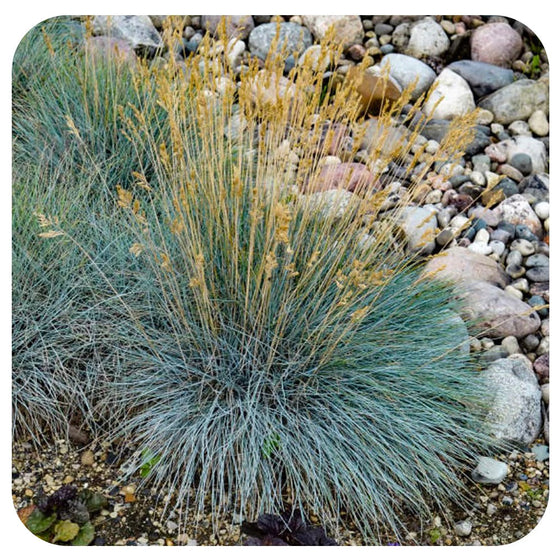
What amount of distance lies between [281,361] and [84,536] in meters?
0.86

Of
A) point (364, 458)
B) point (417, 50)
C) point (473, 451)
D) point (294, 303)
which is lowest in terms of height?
point (473, 451)

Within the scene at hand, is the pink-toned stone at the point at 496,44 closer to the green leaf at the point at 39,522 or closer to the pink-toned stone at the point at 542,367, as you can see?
the pink-toned stone at the point at 542,367

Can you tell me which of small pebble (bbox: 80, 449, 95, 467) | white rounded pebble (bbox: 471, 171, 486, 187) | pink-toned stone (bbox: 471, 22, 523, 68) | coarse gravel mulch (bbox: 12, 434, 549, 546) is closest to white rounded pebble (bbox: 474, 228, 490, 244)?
white rounded pebble (bbox: 471, 171, 486, 187)

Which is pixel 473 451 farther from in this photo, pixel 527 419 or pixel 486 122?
pixel 486 122

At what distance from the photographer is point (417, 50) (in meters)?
→ 4.39

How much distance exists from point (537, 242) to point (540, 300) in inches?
14.6

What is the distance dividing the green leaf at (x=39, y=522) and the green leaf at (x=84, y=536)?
95 millimetres

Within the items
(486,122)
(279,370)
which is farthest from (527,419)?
(486,122)

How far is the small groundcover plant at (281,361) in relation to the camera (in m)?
2.25

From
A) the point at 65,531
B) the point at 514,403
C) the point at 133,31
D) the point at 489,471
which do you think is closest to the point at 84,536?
the point at 65,531

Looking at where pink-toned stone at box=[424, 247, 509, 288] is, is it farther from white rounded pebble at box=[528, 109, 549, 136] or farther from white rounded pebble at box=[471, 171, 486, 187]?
white rounded pebble at box=[528, 109, 549, 136]

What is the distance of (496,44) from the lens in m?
4.27

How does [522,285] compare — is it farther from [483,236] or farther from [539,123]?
[539,123]

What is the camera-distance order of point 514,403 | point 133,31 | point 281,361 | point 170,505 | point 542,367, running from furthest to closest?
1. point 133,31
2. point 542,367
3. point 514,403
4. point 281,361
5. point 170,505
